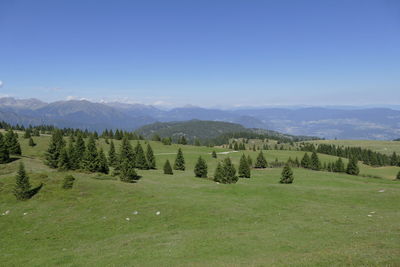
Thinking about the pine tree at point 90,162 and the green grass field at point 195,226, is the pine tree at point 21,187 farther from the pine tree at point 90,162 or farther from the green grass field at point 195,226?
the pine tree at point 90,162

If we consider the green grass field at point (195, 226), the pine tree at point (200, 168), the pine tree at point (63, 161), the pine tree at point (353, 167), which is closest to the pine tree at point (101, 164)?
the pine tree at point (63, 161)

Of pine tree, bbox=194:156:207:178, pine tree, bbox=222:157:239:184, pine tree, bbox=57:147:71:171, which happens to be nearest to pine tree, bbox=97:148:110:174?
pine tree, bbox=57:147:71:171

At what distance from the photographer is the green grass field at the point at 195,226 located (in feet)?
60.7

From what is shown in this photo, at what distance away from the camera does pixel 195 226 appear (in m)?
28.5

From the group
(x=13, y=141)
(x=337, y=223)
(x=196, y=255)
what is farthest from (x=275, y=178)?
(x=13, y=141)

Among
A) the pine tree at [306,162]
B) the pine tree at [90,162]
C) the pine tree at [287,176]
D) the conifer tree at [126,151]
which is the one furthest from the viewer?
the pine tree at [306,162]

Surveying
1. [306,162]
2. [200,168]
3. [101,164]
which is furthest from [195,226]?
[306,162]

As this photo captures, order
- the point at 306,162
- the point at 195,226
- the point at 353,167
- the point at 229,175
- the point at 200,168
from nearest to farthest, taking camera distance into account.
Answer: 1. the point at 195,226
2. the point at 229,175
3. the point at 200,168
4. the point at 353,167
5. the point at 306,162

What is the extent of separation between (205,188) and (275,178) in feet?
126

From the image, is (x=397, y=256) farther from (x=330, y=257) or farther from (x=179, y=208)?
(x=179, y=208)

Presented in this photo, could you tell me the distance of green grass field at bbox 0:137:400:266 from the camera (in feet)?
60.7

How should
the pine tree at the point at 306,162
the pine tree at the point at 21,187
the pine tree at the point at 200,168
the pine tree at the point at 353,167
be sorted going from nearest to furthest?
the pine tree at the point at 21,187 < the pine tree at the point at 200,168 < the pine tree at the point at 353,167 < the pine tree at the point at 306,162

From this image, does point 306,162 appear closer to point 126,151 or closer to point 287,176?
point 287,176

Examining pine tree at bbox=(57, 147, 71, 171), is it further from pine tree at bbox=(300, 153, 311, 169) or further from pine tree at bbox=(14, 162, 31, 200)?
pine tree at bbox=(300, 153, 311, 169)
